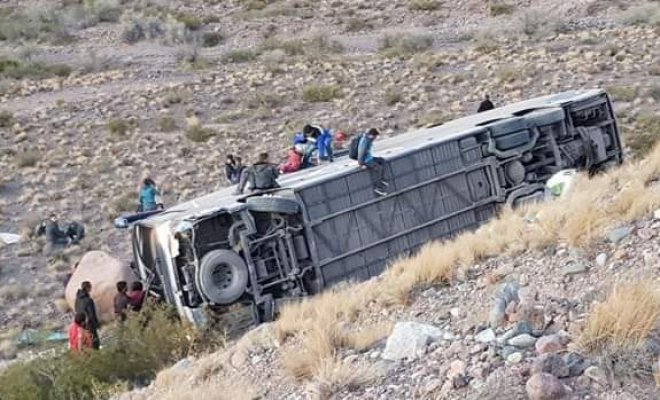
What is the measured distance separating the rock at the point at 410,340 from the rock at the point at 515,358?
93cm

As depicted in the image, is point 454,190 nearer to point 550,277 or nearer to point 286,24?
point 550,277

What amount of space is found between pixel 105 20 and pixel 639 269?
4895 cm

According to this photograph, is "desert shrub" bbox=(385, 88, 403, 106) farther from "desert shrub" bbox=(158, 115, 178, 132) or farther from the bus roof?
the bus roof

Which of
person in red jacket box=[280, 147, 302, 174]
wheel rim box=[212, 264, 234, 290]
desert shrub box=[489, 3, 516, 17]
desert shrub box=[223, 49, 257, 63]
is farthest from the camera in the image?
desert shrub box=[489, 3, 516, 17]

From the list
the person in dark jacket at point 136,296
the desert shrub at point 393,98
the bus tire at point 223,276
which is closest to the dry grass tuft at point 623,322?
the bus tire at point 223,276

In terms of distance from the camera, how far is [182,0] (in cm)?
5797

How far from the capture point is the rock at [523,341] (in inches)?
268

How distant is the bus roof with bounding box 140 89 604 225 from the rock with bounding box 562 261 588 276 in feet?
18.0

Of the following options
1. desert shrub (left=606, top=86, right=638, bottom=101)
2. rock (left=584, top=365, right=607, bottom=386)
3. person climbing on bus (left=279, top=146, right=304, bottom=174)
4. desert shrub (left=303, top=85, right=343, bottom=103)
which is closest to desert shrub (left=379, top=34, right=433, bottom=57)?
desert shrub (left=303, top=85, right=343, bottom=103)

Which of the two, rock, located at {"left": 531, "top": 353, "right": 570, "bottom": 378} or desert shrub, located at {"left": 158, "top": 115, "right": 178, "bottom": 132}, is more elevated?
desert shrub, located at {"left": 158, "top": 115, "right": 178, "bottom": 132}

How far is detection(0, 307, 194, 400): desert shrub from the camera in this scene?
1079cm

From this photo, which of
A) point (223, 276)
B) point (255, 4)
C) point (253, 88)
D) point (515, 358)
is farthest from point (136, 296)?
point (255, 4)

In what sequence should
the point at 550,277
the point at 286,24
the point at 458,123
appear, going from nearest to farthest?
the point at 550,277 → the point at 458,123 → the point at 286,24

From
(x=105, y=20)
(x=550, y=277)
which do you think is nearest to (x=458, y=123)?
(x=550, y=277)
